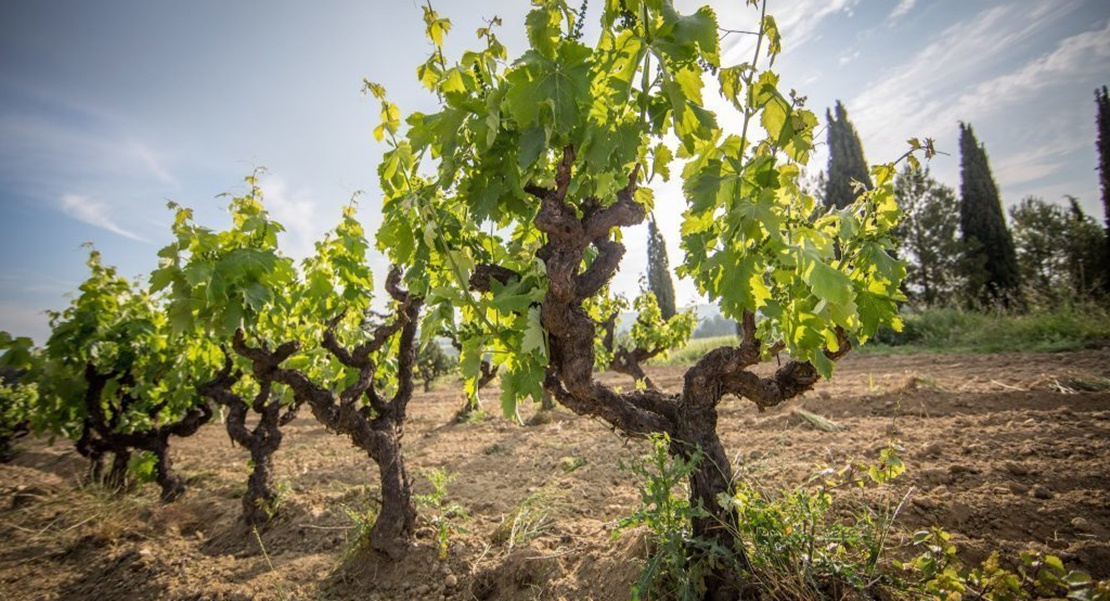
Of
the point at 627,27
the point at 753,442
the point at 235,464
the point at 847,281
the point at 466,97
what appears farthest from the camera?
the point at 235,464

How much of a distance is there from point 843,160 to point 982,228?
7202mm

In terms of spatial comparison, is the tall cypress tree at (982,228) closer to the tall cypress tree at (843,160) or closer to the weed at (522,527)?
the tall cypress tree at (843,160)

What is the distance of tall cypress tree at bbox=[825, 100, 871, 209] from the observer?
22203 millimetres

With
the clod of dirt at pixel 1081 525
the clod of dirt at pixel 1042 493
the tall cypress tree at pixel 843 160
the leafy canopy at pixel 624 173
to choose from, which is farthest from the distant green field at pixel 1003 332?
the leafy canopy at pixel 624 173

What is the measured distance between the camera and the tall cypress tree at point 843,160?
22203 mm

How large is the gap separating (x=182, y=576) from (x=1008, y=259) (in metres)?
30.5

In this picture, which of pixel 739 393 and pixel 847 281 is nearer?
pixel 847 281

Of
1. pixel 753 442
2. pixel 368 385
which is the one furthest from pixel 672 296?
pixel 368 385

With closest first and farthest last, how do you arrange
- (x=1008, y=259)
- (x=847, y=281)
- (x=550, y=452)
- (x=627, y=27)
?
(x=847, y=281)
(x=627, y=27)
(x=550, y=452)
(x=1008, y=259)

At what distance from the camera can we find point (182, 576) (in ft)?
10.2

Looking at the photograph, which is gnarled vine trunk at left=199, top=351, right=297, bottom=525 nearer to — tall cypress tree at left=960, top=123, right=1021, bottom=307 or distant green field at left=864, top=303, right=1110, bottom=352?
distant green field at left=864, top=303, right=1110, bottom=352

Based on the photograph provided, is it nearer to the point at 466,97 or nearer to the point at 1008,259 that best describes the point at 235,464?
the point at 466,97

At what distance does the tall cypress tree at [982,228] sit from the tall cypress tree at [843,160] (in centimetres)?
443

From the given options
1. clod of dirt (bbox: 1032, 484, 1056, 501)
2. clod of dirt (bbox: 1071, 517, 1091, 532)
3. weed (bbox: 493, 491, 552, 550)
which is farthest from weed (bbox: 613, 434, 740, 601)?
clod of dirt (bbox: 1032, 484, 1056, 501)
